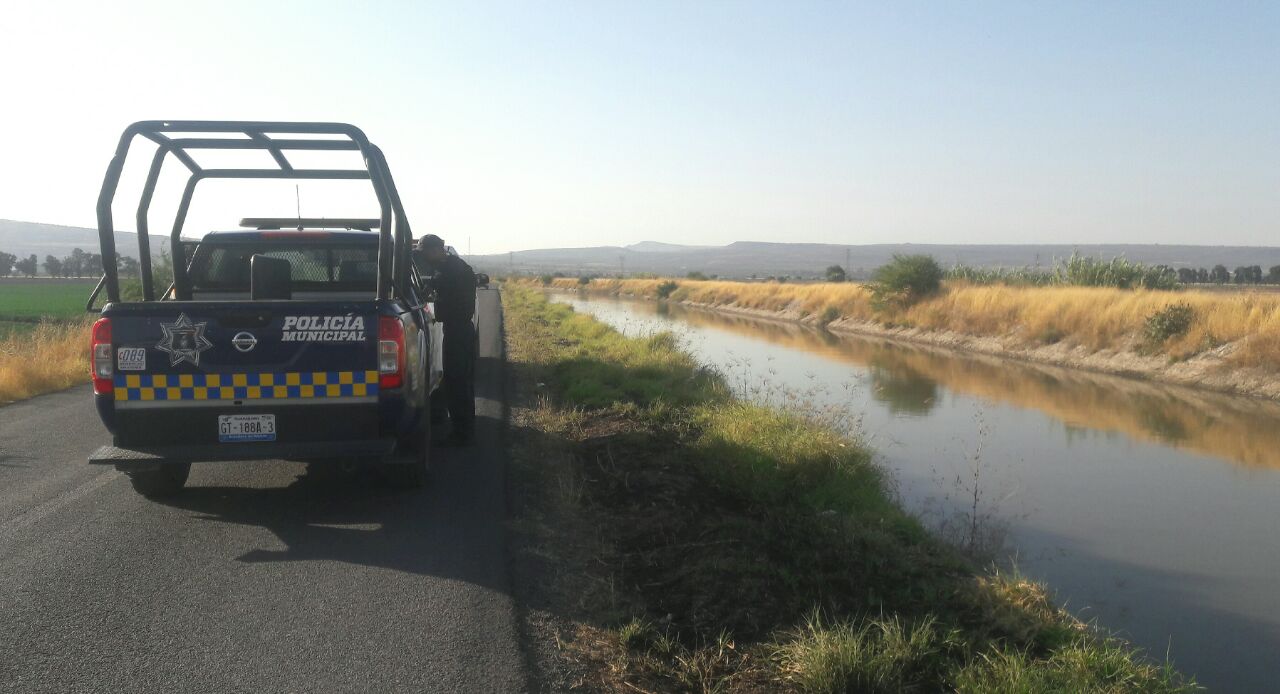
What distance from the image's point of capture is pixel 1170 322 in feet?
65.4

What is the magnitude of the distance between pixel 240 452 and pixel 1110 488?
810 cm

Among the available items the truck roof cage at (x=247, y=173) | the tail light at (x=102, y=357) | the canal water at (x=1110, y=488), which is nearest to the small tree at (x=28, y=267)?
the canal water at (x=1110, y=488)

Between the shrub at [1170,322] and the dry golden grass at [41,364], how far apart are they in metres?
20.5

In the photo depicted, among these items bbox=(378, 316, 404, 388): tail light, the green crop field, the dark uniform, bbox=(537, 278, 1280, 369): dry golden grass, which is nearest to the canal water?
bbox=(537, 278, 1280, 369): dry golden grass

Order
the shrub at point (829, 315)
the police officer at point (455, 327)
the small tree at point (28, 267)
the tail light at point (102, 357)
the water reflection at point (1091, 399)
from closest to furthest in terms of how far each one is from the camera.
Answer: the tail light at point (102, 357)
the police officer at point (455, 327)
the water reflection at point (1091, 399)
the shrub at point (829, 315)
the small tree at point (28, 267)

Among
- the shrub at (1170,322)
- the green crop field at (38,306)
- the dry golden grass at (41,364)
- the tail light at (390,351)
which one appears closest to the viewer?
the tail light at (390,351)

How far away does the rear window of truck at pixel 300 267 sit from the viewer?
26.5 ft

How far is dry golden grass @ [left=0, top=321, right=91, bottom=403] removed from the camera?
12875mm

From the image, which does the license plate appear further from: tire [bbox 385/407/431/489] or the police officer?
the police officer

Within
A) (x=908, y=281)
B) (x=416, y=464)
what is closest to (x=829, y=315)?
(x=908, y=281)

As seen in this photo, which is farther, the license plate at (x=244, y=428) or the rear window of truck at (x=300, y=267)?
the rear window of truck at (x=300, y=267)

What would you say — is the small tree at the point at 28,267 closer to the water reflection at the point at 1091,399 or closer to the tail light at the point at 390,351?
the water reflection at the point at 1091,399

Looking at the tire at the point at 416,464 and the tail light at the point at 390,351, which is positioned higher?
the tail light at the point at 390,351

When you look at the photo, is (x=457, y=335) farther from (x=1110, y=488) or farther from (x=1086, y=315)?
(x=1086, y=315)
